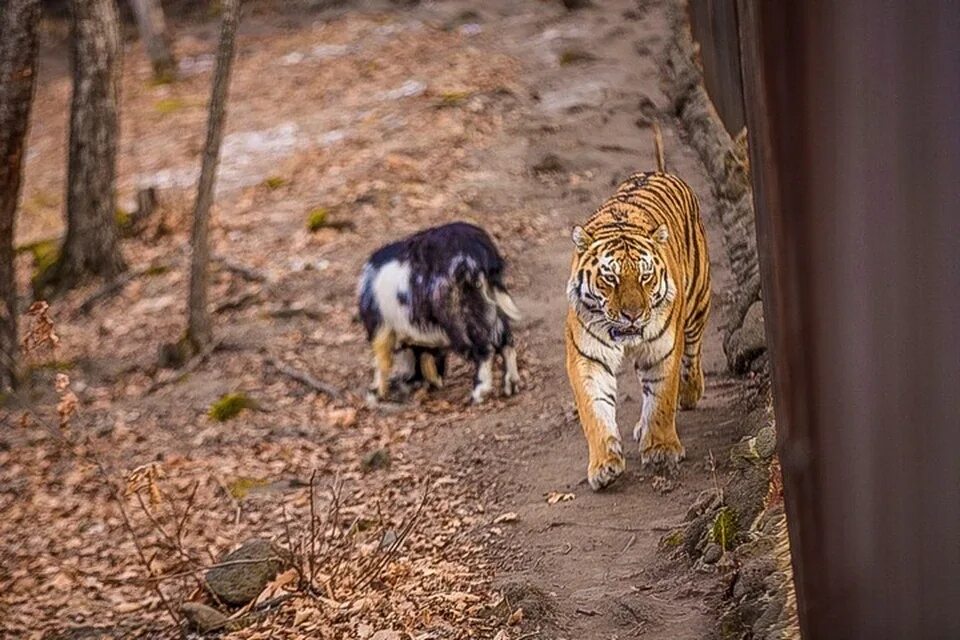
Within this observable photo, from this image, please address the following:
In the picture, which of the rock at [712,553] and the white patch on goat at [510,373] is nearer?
the rock at [712,553]

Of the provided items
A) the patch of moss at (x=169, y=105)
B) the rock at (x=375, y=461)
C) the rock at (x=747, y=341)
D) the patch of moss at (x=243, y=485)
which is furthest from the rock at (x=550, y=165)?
the patch of moss at (x=169, y=105)

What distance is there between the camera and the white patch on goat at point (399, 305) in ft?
24.9

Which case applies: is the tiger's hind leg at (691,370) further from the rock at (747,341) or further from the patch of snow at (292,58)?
the patch of snow at (292,58)

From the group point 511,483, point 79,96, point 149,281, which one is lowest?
point 149,281

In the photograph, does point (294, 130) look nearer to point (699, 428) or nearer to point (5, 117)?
point (5, 117)

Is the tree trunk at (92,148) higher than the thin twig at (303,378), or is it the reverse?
the tree trunk at (92,148)

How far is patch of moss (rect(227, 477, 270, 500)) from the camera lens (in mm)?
6998

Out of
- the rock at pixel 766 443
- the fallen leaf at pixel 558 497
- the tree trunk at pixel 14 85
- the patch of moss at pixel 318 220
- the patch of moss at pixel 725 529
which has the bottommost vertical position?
the patch of moss at pixel 318 220

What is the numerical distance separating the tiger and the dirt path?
180 millimetres

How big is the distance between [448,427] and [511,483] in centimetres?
118

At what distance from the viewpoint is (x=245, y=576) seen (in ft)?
18.2

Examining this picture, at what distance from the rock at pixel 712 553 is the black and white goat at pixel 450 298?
9.89 ft

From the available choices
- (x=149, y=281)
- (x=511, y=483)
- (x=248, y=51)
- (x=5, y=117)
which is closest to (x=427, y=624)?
(x=511, y=483)

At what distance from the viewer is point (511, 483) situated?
6.14 meters
